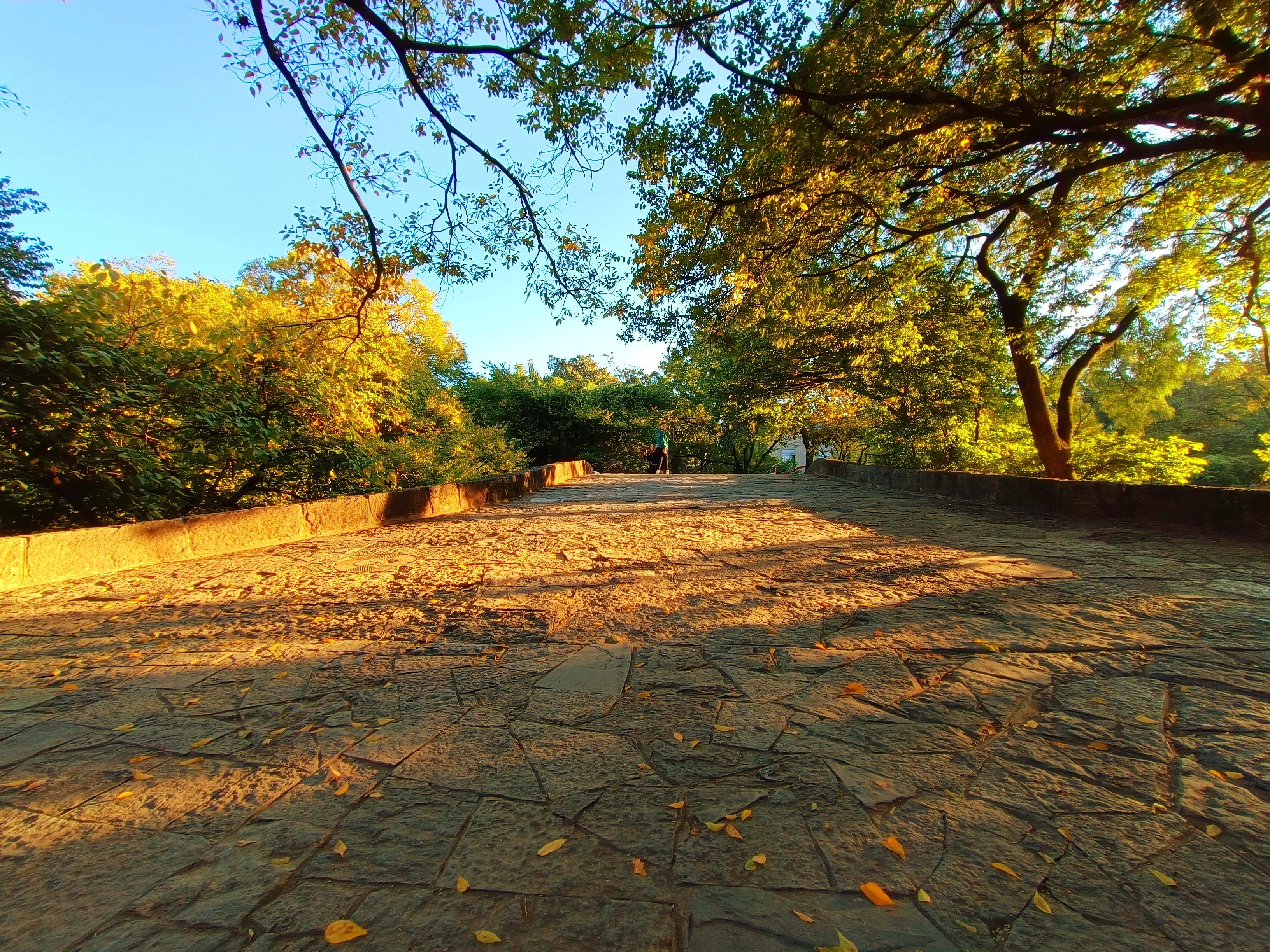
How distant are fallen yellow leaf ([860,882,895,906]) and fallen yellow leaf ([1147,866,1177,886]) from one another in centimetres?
59

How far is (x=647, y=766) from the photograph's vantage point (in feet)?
5.25

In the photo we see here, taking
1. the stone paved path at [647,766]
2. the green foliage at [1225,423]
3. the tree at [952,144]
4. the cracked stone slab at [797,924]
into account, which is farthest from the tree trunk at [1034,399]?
the green foliage at [1225,423]

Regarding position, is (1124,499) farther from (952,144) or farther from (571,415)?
(571,415)

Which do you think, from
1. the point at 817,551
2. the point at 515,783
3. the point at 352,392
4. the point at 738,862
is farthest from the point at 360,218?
the point at 738,862

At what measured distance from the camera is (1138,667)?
81.4 inches

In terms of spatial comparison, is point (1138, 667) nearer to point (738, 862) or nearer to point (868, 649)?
point (868, 649)

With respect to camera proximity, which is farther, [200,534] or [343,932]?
[200,534]

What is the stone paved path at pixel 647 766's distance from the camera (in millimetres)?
1101

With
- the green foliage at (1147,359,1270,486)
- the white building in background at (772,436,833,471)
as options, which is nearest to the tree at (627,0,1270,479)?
the white building in background at (772,436,833,471)

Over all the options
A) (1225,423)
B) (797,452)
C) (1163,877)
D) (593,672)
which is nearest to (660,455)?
(593,672)

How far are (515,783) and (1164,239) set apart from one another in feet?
42.9

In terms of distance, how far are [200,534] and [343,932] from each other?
433cm

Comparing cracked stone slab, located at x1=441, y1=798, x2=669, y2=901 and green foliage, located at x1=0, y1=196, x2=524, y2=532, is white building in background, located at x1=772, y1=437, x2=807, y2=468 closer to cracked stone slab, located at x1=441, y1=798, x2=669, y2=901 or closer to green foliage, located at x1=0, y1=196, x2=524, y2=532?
green foliage, located at x1=0, y1=196, x2=524, y2=532

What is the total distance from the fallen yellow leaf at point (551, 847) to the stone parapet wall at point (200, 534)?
407 cm
